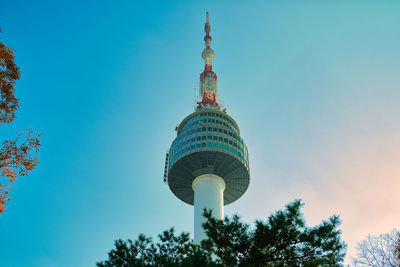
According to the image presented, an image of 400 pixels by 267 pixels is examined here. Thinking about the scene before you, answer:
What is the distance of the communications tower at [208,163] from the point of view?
6512 cm

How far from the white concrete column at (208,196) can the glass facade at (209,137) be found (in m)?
5.63

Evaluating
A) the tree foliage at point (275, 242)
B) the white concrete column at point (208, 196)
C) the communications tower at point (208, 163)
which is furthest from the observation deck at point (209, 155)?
the tree foliage at point (275, 242)

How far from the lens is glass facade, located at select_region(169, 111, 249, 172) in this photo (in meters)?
66.3

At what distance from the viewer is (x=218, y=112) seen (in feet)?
241

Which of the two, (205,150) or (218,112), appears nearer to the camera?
(205,150)

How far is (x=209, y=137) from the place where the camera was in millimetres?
67125

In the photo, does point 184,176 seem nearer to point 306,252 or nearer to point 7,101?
Answer: point 306,252

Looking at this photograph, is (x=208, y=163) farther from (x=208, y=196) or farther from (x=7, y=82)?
(x=7, y=82)

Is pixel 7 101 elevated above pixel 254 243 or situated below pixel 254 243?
above

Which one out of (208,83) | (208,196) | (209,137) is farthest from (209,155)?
(208,83)

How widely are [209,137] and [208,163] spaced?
4.91 metres

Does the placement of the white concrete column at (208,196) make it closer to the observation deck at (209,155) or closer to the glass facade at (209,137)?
the observation deck at (209,155)

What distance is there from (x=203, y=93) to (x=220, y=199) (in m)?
26.4

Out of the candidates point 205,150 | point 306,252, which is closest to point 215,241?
point 306,252
